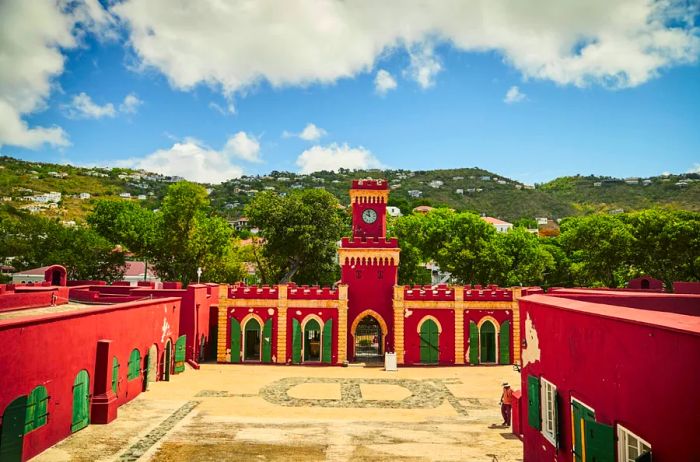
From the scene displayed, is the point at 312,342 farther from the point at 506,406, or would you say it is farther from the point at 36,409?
the point at 36,409

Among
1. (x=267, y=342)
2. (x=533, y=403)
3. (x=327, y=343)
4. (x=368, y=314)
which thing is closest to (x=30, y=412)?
(x=533, y=403)

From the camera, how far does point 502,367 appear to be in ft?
95.0

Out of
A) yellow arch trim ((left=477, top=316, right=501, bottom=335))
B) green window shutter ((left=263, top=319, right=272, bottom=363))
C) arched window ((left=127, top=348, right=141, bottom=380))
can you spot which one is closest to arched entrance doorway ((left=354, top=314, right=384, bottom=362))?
green window shutter ((left=263, top=319, right=272, bottom=363))

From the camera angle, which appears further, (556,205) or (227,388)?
(556,205)

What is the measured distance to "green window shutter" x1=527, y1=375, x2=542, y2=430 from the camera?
1185cm

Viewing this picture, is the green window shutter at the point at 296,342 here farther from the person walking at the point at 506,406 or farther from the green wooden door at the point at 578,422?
the green wooden door at the point at 578,422

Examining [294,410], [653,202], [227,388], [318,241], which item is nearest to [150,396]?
[227,388]

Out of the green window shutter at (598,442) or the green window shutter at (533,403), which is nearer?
the green window shutter at (598,442)

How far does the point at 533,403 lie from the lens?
12.1m

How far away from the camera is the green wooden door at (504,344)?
1172 inches

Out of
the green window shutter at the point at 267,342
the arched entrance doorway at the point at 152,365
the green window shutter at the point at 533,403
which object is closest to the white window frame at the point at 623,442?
the green window shutter at the point at 533,403

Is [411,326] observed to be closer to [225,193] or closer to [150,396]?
[150,396]

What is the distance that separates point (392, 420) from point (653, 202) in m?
122

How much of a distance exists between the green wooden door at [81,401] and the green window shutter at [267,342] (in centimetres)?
1421
